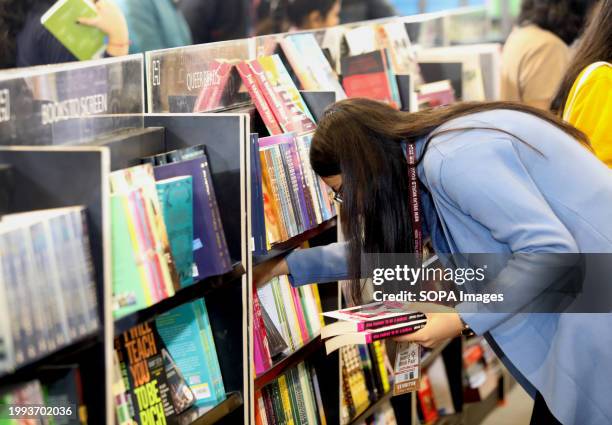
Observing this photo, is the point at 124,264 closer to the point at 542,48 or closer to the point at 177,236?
the point at 177,236

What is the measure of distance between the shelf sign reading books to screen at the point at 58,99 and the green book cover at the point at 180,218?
0.73ft

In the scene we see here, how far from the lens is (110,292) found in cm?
146

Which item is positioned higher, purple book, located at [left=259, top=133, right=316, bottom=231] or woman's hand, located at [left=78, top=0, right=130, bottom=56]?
woman's hand, located at [left=78, top=0, right=130, bottom=56]

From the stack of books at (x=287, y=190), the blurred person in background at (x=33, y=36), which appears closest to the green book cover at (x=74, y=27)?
the blurred person in background at (x=33, y=36)

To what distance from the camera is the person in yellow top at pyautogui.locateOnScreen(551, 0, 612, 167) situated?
2.43m

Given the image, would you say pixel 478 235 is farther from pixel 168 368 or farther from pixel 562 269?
pixel 168 368

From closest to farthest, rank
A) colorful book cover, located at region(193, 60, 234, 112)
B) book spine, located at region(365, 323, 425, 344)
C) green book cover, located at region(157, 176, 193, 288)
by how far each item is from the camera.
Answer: green book cover, located at region(157, 176, 193, 288), book spine, located at region(365, 323, 425, 344), colorful book cover, located at region(193, 60, 234, 112)

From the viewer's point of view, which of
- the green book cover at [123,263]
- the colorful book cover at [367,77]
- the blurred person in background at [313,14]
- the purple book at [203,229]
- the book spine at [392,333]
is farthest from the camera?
the blurred person in background at [313,14]

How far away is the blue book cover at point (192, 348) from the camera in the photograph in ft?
6.51

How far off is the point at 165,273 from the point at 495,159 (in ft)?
2.38

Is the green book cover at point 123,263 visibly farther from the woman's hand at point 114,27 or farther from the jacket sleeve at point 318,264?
the woman's hand at point 114,27

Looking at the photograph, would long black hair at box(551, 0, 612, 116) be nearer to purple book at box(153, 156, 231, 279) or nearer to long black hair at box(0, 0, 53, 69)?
purple book at box(153, 156, 231, 279)

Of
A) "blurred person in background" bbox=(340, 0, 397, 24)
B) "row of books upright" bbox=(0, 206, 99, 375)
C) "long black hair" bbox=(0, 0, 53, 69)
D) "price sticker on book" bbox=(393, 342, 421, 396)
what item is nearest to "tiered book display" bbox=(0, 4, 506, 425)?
"row of books upright" bbox=(0, 206, 99, 375)

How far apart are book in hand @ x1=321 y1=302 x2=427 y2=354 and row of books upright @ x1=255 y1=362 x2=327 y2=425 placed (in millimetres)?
383
